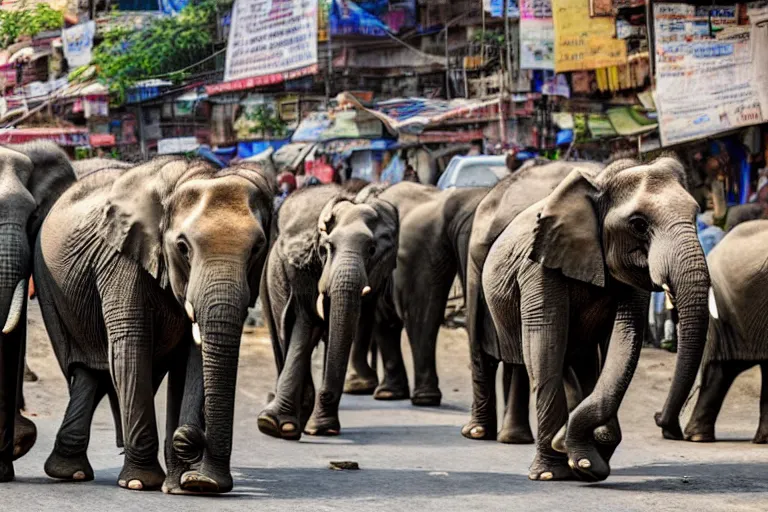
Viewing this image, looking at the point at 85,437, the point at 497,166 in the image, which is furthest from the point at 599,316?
the point at 497,166

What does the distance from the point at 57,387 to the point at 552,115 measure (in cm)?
1156

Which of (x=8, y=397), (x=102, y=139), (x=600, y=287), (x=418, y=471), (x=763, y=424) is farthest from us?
(x=102, y=139)

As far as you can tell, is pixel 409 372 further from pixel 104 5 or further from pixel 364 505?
pixel 104 5

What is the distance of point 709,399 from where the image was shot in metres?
12.4

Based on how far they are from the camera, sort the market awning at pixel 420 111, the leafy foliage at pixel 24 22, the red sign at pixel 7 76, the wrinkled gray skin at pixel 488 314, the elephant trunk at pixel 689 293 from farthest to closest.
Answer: the market awning at pixel 420 111, the red sign at pixel 7 76, the leafy foliage at pixel 24 22, the wrinkled gray skin at pixel 488 314, the elephant trunk at pixel 689 293

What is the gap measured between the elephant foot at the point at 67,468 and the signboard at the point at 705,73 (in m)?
9.78

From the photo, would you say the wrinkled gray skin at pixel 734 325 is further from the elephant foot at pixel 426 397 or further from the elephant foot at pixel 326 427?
the elephant foot at pixel 426 397

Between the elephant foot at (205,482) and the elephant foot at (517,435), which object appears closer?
the elephant foot at (205,482)

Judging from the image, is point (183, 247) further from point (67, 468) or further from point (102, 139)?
point (102, 139)

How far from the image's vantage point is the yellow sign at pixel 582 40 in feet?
71.6

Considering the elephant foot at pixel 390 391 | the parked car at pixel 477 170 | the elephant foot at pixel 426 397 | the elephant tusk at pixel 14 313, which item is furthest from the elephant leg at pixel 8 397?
the parked car at pixel 477 170

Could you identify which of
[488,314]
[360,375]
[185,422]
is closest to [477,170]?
[360,375]

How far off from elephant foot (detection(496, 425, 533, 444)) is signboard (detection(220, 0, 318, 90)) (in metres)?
18.5

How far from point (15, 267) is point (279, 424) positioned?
331 cm
